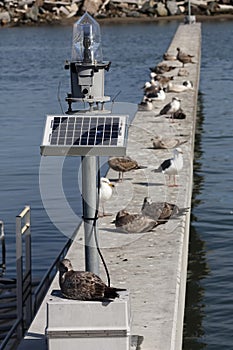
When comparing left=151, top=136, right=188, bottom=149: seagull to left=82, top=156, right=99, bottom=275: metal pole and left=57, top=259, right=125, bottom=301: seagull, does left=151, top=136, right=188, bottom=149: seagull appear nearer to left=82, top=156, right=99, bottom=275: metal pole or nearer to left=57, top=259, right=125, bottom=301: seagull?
left=82, top=156, right=99, bottom=275: metal pole

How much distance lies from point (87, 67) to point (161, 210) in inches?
140

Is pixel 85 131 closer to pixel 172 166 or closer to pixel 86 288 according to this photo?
pixel 86 288

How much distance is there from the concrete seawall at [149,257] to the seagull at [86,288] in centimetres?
69

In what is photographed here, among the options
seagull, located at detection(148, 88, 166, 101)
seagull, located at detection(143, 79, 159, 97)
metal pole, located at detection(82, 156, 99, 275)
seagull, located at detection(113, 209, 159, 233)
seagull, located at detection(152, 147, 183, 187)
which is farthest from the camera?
seagull, located at detection(143, 79, 159, 97)

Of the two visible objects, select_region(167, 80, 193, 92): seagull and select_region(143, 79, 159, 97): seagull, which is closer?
select_region(143, 79, 159, 97): seagull

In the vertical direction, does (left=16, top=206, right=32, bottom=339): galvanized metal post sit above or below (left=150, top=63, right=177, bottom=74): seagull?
above

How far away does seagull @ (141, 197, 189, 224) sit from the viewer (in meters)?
9.74

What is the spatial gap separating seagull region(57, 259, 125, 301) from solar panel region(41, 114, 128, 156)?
0.77m

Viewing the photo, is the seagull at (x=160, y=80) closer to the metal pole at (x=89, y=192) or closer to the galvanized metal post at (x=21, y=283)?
the galvanized metal post at (x=21, y=283)

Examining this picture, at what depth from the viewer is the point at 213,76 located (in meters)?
Result: 29.0

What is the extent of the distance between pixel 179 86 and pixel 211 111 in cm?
238

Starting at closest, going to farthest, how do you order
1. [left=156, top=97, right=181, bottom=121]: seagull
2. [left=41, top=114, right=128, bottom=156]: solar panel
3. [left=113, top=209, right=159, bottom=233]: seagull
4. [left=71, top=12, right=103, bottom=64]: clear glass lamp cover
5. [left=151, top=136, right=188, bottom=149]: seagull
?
[left=41, top=114, right=128, bottom=156]: solar panel < [left=71, top=12, right=103, bottom=64]: clear glass lamp cover < [left=113, top=209, right=159, bottom=233]: seagull < [left=151, top=136, right=188, bottom=149]: seagull < [left=156, top=97, right=181, bottom=121]: seagull

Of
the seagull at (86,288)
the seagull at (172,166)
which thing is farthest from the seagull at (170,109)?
the seagull at (86,288)

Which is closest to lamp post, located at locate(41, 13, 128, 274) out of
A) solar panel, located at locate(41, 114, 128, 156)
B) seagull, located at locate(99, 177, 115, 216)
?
solar panel, located at locate(41, 114, 128, 156)
